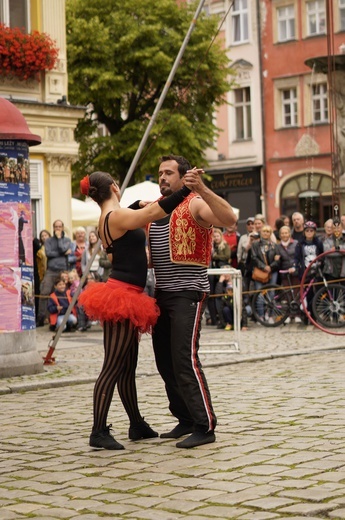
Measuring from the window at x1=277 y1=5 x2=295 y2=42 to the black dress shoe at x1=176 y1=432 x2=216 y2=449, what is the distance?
39596 mm

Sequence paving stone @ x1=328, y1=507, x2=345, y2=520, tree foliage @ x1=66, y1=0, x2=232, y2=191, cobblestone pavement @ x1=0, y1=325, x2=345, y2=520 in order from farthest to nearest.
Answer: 1. tree foliage @ x1=66, y1=0, x2=232, y2=191
2. cobblestone pavement @ x1=0, y1=325, x2=345, y2=520
3. paving stone @ x1=328, y1=507, x2=345, y2=520

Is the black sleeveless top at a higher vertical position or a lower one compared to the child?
higher

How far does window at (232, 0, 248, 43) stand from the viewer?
47375 millimetres

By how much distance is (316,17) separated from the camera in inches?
1789

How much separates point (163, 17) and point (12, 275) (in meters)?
28.4

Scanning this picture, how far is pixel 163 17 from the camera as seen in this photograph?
39875mm

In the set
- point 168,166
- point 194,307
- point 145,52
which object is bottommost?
point 194,307

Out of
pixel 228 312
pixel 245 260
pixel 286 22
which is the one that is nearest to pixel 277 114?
pixel 286 22

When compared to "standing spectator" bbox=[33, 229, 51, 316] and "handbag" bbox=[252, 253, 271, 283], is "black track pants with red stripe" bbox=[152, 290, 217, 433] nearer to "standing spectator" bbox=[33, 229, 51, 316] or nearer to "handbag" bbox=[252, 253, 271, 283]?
"handbag" bbox=[252, 253, 271, 283]

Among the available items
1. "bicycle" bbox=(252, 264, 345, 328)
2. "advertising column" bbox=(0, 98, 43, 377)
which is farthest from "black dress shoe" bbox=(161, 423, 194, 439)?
"bicycle" bbox=(252, 264, 345, 328)

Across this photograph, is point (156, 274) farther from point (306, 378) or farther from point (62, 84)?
point (62, 84)

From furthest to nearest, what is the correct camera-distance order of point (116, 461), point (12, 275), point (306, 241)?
point (306, 241) < point (12, 275) < point (116, 461)

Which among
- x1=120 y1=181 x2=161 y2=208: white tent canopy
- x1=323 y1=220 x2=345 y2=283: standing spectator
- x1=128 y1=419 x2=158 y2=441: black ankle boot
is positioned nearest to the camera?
x1=128 y1=419 x2=158 y2=441: black ankle boot

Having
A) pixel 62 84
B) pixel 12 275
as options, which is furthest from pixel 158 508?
pixel 62 84
